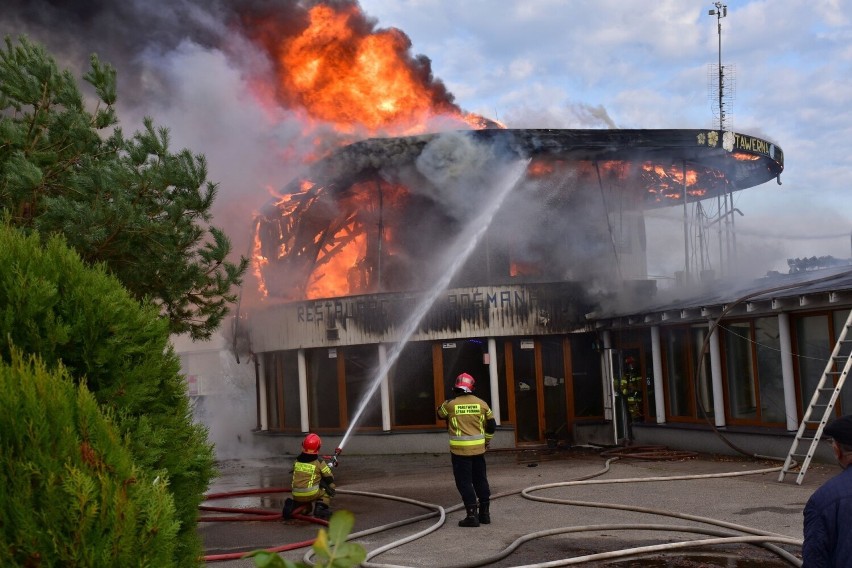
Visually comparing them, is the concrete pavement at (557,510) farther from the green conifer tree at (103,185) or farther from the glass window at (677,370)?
the green conifer tree at (103,185)

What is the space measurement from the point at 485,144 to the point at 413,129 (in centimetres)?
279

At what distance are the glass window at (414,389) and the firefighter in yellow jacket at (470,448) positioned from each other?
960 cm

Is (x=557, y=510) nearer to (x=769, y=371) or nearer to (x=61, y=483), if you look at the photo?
(x=769, y=371)

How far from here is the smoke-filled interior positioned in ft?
66.6

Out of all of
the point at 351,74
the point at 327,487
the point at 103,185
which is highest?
the point at 351,74

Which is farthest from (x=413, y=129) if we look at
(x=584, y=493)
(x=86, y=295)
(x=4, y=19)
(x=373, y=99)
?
(x=86, y=295)

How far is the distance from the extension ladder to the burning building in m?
6.50

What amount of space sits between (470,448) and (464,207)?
11.4 meters

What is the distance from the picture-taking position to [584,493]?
39.0 ft

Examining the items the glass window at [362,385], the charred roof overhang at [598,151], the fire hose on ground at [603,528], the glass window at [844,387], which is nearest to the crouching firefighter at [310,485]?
the fire hose on ground at [603,528]

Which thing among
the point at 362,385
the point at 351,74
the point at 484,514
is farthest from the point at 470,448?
the point at 351,74

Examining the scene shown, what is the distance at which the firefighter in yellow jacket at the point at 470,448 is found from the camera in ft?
33.2

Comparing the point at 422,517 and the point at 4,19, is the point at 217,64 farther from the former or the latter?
the point at 422,517

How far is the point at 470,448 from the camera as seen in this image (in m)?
10.3
